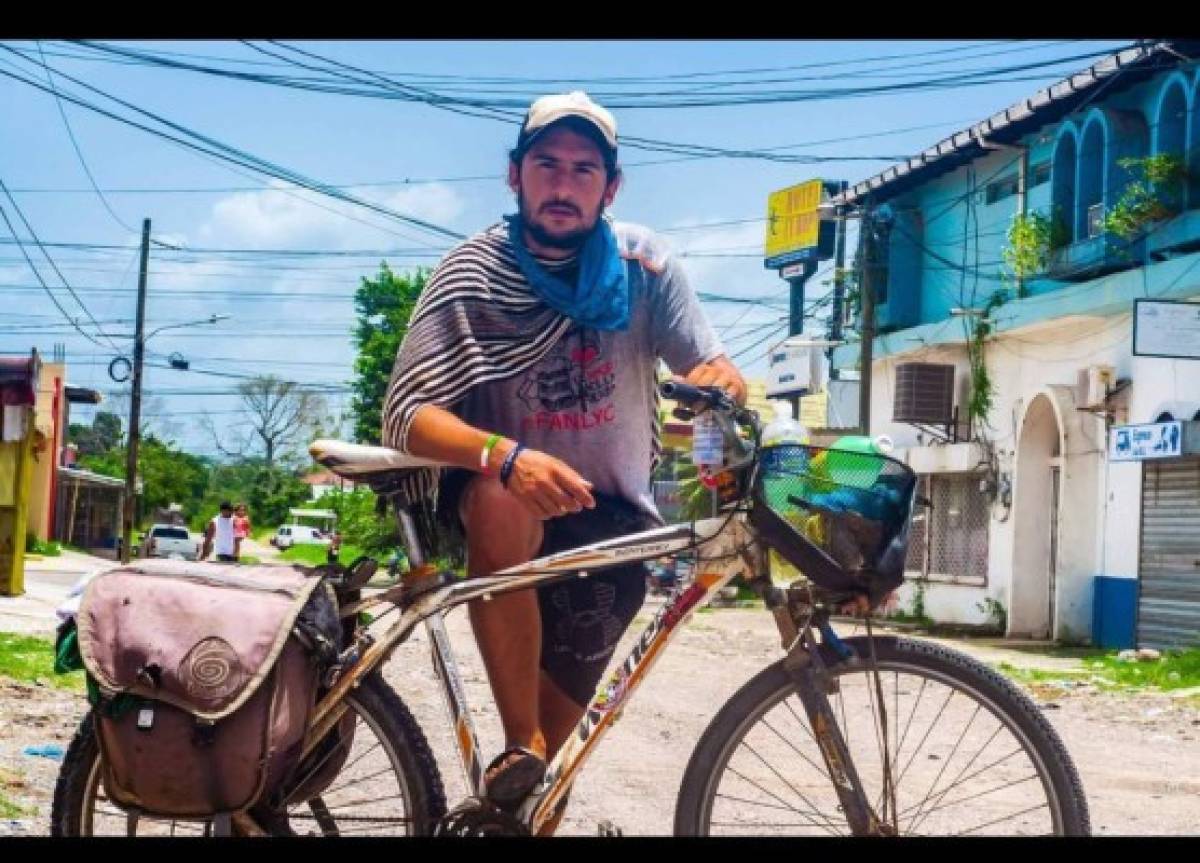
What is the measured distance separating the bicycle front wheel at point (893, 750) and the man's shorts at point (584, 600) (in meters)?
0.53

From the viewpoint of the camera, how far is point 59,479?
27281 millimetres

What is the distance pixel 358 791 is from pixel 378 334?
1.04m

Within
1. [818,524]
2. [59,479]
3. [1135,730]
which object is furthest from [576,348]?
[59,479]

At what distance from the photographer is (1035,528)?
61.0 ft

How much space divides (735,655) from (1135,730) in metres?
3.11

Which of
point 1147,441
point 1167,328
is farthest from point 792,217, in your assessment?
point 1147,441

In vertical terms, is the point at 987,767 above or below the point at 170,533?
below

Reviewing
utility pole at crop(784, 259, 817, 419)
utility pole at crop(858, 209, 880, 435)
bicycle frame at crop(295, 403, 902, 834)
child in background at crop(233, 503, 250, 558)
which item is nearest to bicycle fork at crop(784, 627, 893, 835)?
bicycle frame at crop(295, 403, 902, 834)

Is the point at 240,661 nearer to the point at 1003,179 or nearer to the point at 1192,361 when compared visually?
the point at 1192,361

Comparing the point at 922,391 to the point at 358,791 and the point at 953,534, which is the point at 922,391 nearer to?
the point at 953,534

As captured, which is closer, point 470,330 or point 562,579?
point 562,579

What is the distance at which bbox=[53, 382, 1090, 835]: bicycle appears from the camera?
10.4ft

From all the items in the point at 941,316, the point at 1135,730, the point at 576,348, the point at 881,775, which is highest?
the point at 941,316

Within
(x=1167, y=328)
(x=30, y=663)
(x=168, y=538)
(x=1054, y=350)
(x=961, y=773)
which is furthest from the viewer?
(x=1054, y=350)
